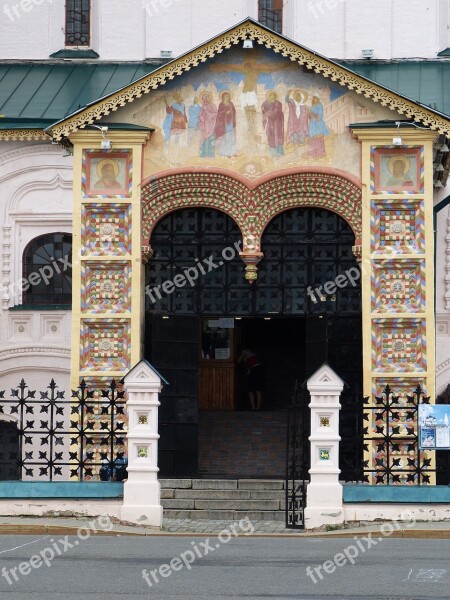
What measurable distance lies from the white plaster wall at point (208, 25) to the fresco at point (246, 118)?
6596 mm

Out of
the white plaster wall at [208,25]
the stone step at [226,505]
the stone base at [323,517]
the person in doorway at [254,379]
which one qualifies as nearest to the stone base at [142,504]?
the stone step at [226,505]

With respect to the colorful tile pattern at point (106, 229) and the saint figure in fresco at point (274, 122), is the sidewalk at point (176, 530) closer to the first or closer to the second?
the colorful tile pattern at point (106, 229)

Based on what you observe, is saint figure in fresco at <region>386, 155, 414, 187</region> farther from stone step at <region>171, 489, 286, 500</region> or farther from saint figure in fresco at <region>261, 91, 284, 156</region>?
stone step at <region>171, 489, 286, 500</region>

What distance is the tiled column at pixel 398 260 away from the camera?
70.3ft

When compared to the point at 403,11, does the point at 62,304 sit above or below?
below

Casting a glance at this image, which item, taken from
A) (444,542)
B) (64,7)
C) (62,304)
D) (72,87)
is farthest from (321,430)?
(64,7)

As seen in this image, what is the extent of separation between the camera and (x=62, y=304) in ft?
89.3

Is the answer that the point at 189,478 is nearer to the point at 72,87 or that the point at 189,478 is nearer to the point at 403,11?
the point at 72,87

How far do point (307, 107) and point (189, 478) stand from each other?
224 inches

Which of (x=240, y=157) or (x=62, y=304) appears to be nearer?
(x=240, y=157)

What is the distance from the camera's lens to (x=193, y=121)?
21938 millimetres

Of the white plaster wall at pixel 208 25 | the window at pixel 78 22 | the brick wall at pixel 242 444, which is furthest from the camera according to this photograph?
the window at pixel 78 22

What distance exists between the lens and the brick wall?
23172 mm

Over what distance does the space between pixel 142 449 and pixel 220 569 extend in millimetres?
4689
